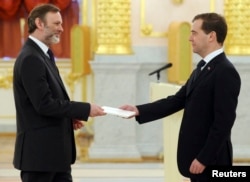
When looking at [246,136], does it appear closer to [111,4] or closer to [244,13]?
[244,13]

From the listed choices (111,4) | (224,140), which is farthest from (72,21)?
(224,140)

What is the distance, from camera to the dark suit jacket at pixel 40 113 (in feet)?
11.3

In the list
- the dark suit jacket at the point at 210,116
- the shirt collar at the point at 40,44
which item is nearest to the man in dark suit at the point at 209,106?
the dark suit jacket at the point at 210,116

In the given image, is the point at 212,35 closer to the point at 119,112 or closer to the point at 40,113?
the point at 119,112

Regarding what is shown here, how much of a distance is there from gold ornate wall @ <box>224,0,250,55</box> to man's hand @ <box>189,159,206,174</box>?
4.70 metres

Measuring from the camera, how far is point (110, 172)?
6875 millimetres

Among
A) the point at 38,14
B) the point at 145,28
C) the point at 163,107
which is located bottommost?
the point at 163,107

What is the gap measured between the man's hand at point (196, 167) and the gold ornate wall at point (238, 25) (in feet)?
15.4

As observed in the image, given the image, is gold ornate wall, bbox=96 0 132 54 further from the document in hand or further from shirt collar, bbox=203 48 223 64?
shirt collar, bbox=203 48 223 64

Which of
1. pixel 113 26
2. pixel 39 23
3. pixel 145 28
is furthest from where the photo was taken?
pixel 145 28

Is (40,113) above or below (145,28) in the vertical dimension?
below

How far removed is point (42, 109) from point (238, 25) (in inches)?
187

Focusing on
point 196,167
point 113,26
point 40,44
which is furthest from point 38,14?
point 113,26

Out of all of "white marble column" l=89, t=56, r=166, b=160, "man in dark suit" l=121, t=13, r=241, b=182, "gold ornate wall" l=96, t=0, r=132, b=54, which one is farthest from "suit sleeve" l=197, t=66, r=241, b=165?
"gold ornate wall" l=96, t=0, r=132, b=54
